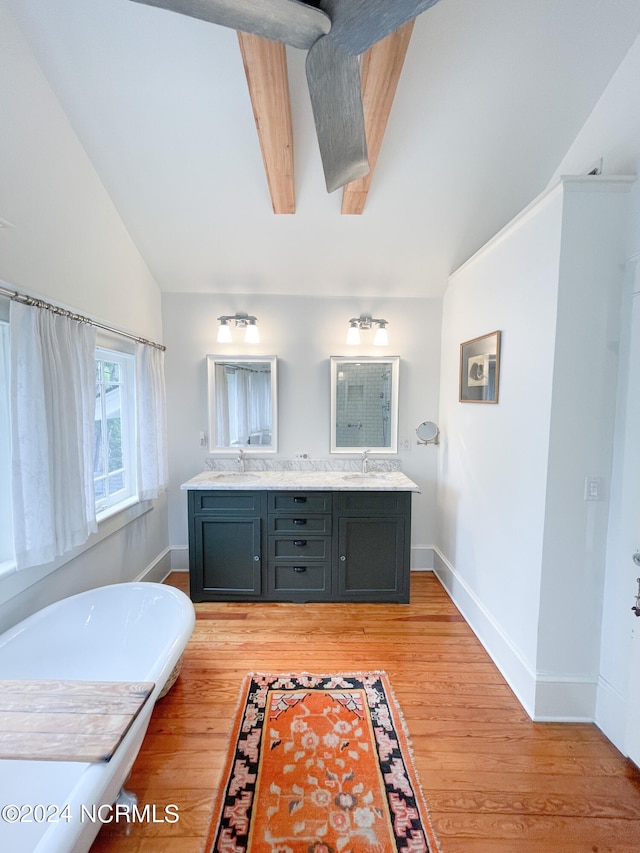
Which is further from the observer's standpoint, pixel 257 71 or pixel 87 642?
pixel 87 642

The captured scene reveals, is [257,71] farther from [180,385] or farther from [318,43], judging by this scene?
[180,385]

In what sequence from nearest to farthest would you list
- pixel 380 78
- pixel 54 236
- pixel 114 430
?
pixel 380 78 < pixel 54 236 < pixel 114 430

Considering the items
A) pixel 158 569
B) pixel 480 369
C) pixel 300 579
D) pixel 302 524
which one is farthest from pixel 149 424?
pixel 480 369

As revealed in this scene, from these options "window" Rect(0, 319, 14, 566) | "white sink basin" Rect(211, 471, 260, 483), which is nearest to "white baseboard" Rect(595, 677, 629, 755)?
"white sink basin" Rect(211, 471, 260, 483)

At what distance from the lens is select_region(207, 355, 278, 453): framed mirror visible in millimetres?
3172

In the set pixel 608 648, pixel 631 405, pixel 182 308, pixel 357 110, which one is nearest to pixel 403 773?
pixel 608 648

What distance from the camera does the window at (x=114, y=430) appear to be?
2510mm

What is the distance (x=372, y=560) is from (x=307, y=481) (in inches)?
30.5

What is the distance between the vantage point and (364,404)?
320 cm

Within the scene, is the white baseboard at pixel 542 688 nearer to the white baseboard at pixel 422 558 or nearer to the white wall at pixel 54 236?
the white baseboard at pixel 422 558

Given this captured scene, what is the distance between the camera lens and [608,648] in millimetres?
1705

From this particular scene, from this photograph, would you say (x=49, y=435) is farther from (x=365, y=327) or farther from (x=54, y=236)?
(x=365, y=327)

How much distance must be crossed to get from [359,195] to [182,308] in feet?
5.72

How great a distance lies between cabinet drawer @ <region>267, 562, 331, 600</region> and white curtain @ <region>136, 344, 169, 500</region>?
3.65ft
